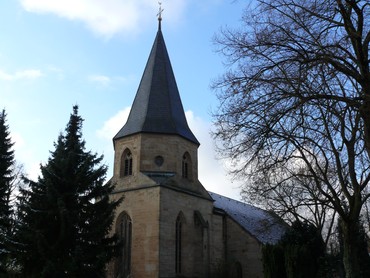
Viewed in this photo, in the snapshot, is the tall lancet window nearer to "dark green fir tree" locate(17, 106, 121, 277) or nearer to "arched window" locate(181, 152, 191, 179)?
"arched window" locate(181, 152, 191, 179)

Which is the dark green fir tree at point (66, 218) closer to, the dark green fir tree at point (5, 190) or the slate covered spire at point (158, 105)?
the dark green fir tree at point (5, 190)

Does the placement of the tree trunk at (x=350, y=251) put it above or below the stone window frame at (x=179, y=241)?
below

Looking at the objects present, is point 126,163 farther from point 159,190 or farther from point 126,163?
point 159,190

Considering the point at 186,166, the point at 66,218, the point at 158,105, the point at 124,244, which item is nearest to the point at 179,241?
the point at 124,244

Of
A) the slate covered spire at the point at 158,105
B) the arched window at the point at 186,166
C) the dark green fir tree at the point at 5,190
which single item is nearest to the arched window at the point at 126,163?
the slate covered spire at the point at 158,105

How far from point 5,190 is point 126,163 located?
279 inches

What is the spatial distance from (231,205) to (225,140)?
25358mm

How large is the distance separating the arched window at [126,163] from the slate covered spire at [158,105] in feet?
3.52

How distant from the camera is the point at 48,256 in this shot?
15.1 meters

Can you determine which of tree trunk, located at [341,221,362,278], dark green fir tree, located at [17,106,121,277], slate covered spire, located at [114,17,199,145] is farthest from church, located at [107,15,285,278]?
tree trunk, located at [341,221,362,278]

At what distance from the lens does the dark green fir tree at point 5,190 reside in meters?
16.6

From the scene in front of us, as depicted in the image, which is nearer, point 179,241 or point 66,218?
point 66,218

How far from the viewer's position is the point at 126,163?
25.0 meters

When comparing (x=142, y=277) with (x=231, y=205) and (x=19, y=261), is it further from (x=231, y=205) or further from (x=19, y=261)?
(x=231, y=205)
